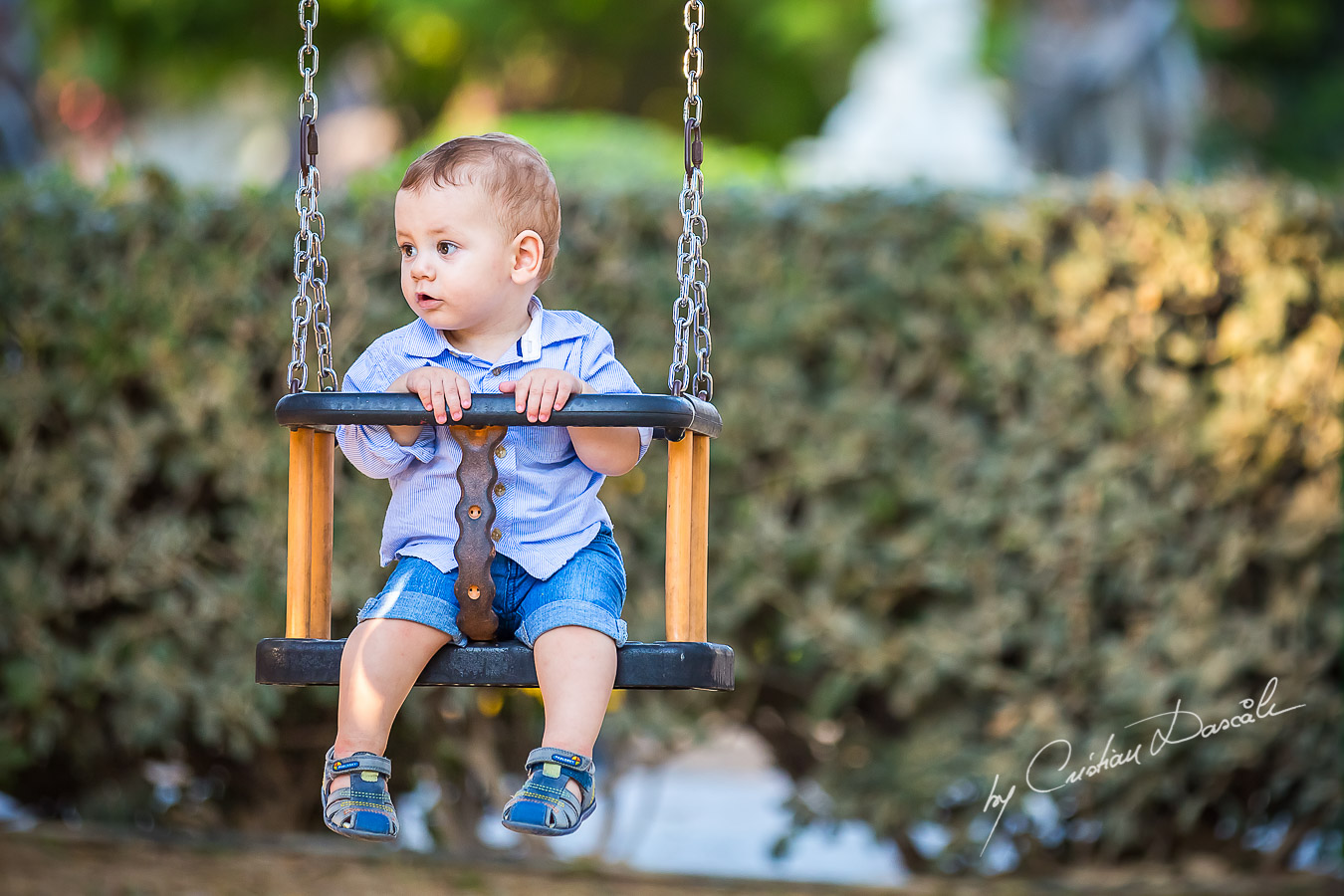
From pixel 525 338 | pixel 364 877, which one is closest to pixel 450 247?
pixel 525 338

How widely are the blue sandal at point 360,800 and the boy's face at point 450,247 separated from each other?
828mm

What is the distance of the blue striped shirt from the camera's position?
2723 millimetres

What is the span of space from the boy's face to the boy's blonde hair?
2 centimetres

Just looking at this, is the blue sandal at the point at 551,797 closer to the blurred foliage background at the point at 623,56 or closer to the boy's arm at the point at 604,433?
the boy's arm at the point at 604,433

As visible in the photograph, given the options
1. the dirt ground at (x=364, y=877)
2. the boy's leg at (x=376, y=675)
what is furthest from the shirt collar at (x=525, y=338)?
the dirt ground at (x=364, y=877)

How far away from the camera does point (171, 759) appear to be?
217 inches

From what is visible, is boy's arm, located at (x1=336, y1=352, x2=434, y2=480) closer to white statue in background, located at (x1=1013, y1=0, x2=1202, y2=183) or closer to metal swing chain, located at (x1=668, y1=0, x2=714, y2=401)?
metal swing chain, located at (x1=668, y1=0, x2=714, y2=401)

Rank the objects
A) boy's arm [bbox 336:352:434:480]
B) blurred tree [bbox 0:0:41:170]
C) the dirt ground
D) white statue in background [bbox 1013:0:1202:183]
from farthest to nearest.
→ white statue in background [bbox 1013:0:1202:183]
blurred tree [bbox 0:0:41:170]
the dirt ground
boy's arm [bbox 336:352:434:480]

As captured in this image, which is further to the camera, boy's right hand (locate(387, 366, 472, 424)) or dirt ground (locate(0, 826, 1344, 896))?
dirt ground (locate(0, 826, 1344, 896))

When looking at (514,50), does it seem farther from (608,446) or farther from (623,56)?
(608,446)

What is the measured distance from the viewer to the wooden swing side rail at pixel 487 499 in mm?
2498

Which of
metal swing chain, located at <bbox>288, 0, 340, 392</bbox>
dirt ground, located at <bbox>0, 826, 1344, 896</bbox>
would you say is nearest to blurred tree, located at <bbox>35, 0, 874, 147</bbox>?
dirt ground, located at <bbox>0, 826, 1344, 896</bbox>

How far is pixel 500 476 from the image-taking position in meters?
2.74

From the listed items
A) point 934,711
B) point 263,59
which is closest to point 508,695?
point 934,711
